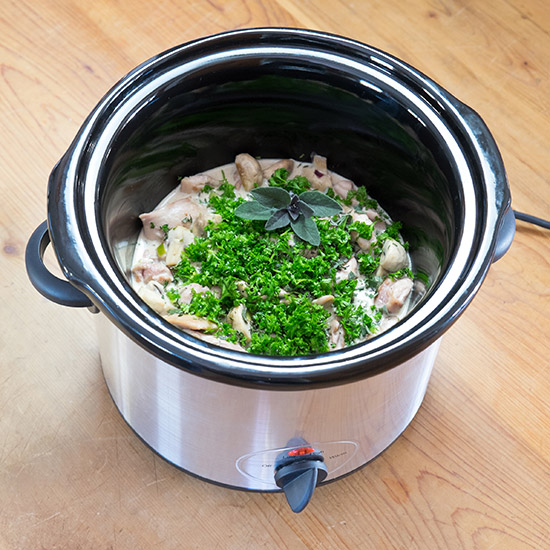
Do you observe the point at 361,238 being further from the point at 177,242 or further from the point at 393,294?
the point at 177,242

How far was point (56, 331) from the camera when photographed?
1308 mm

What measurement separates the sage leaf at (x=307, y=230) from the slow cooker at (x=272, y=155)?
15 cm

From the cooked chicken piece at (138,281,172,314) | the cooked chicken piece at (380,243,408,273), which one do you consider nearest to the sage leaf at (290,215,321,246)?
the cooked chicken piece at (380,243,408,273)

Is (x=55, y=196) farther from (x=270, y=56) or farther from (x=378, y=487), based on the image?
(x=378, y=487)

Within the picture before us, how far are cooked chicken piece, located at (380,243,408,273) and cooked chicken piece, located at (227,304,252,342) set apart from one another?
24cm

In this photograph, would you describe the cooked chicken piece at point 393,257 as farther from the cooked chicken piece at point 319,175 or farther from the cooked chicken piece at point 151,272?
the cooked chicken piece at point 151,272

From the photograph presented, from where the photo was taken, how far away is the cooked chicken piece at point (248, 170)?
4.28ft

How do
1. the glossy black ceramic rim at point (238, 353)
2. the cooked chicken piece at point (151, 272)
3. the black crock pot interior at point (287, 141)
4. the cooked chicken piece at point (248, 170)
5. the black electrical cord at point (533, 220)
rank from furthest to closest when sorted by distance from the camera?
the black electrical cord at point (533, 220) → the cooked chicken piece at point (248, 170) → the cooked chicken piece at point (151, 272) → the black crock pot interior at point (287, 141) → the glossy black ceramic rim at point (238, 353)

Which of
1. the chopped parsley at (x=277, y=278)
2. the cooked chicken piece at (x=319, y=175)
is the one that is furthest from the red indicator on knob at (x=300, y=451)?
the cooked chicken piece at (x=319, y=175)

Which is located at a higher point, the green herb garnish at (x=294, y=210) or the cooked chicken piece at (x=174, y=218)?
the green herb garnish at (x=294, y=210)

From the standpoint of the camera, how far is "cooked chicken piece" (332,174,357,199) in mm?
1321

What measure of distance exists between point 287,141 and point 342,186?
0.12m

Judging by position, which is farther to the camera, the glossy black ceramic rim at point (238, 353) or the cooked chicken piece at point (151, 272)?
the cooked chicken piece at point (151, 272)

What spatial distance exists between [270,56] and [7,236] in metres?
0.56
